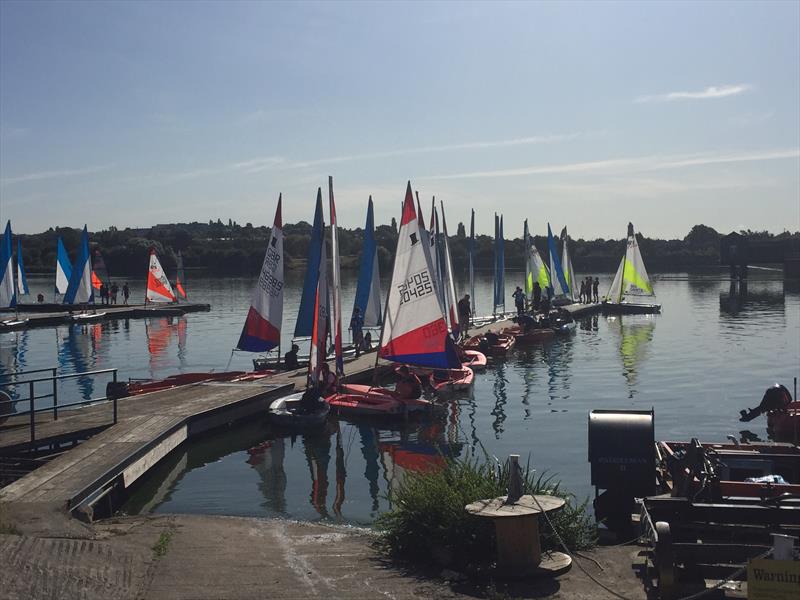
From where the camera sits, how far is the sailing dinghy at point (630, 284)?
2389 inches

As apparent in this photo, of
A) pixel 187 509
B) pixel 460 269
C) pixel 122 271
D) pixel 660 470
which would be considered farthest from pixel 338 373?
pixel 122 271

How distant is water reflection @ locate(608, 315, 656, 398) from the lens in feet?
106

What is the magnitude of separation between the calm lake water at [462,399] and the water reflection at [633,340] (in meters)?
0.09

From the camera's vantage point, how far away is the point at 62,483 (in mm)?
12492

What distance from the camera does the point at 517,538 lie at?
888 cm

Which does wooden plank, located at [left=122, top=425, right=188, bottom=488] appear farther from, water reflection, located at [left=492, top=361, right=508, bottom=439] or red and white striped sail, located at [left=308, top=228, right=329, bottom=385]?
Answer: water reflection, located at [left=492, top=361, right=508, bottom=439]

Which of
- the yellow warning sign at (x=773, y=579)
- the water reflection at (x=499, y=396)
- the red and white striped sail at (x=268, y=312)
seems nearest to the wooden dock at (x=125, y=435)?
the red and white striped sail at (x=268, y=312)

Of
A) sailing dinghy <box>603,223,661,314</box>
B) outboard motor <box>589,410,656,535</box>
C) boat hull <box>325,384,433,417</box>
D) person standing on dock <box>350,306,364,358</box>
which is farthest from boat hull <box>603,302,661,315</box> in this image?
outboard motor <box>589,410,656,535</box>

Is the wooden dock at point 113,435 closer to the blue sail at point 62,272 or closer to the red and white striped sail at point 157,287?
the red and white striped sail at point 157,287

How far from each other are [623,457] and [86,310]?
2003 inches

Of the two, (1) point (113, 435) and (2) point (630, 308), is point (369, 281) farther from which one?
(2) point (630, 308)

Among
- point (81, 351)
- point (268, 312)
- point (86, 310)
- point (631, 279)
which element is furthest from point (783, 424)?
point (86, 310)

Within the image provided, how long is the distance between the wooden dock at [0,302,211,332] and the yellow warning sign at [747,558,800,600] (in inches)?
2024

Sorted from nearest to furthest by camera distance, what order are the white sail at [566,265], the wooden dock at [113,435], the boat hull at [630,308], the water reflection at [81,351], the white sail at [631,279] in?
the wooden dock at [113,435] < the water reflection at [81,351] < the boat hull at [630,308] < the white sail at [631,279] < the white sail at [566,265]
